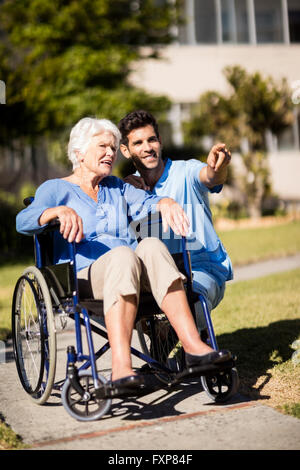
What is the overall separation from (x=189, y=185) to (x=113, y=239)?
655 mm

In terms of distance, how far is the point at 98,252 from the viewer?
3.49 metres

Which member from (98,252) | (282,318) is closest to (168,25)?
(282,318)

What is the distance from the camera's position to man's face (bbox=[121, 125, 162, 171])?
12.9 feet

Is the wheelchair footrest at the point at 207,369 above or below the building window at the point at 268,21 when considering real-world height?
below

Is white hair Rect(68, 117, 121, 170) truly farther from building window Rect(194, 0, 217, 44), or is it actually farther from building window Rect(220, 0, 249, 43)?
building window Rect(220, 0, 249, 43)

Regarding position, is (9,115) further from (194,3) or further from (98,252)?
(194,3)

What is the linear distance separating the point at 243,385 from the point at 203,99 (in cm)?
1190

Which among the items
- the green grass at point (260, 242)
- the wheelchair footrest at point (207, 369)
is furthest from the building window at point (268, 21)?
the wheelchair footrest at point (207, 369)

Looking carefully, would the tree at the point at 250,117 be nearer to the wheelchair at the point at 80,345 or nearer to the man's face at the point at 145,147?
the man's face at the point at 145,147

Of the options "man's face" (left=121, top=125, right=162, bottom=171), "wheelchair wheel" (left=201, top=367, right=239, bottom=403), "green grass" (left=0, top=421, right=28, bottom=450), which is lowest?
"green grass" (left=0, top=421, right=28, bottom=450)

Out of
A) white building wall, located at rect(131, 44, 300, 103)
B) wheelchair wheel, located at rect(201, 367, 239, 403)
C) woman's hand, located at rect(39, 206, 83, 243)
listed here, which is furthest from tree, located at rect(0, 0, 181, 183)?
wheelchair wheel, located at rect(201, 367, 239, 403)

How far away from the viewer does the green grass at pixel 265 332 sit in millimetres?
3459

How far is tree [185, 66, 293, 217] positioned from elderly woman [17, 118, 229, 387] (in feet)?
34.7

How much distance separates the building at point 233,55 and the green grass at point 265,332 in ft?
34.5
